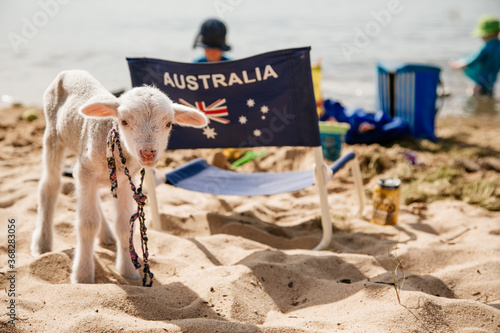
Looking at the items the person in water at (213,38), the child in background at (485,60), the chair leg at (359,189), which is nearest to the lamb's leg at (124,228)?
the chair leg at (359,189)

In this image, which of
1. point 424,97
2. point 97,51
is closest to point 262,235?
point 424,97

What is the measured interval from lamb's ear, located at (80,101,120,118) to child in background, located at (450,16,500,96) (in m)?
9.13

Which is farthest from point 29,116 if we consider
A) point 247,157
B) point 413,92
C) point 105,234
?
point 413,92

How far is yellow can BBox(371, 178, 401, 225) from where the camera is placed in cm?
457

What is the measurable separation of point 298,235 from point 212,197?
1263 millimetres

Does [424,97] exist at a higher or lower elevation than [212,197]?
higher

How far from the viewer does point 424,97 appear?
7.49 meters

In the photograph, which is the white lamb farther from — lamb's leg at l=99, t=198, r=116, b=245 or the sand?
the sand

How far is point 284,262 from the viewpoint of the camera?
371 centimetres

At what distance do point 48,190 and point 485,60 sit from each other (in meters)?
9.67

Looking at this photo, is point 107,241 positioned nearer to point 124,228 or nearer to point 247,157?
point 124,228

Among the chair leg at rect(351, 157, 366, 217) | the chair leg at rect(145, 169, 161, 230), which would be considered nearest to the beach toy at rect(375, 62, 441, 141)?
the chair leg at rect(351, 157, 366, 217)

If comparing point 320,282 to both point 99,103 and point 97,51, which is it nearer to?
point 99,103

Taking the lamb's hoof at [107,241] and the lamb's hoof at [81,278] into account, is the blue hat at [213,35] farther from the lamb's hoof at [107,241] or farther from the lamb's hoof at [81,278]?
the lamb's hoof at [81,278]
